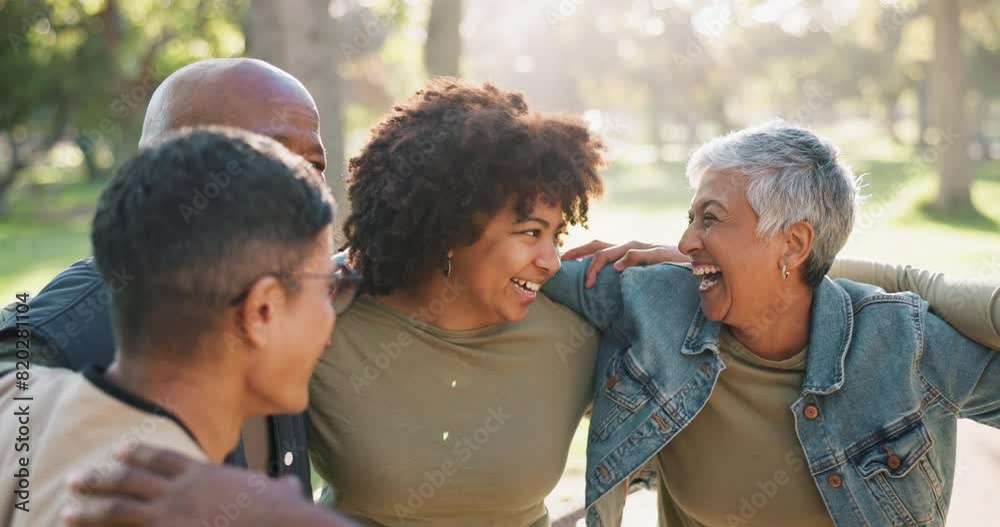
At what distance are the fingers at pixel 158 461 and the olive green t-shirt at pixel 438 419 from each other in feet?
4.52

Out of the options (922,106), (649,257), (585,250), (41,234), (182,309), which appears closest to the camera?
(182,309)

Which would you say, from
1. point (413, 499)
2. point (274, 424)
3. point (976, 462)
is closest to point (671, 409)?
point (413, 499)

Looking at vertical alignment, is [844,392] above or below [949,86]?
above

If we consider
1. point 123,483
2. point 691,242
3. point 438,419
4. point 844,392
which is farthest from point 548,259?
point 123,483

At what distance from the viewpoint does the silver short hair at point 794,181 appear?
9.88ft

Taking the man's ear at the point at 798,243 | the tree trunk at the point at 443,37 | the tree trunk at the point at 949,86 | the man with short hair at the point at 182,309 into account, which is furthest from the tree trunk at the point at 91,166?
the man with short hair at the point at 182,309

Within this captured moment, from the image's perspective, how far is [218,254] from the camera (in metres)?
1.67

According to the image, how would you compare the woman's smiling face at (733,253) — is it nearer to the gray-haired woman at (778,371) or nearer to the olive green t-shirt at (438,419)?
the gray-haired woman at (778,371)

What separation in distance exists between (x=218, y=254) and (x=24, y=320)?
0.82m

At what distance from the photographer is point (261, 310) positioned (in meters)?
1.76

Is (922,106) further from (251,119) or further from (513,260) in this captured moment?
(251,119)

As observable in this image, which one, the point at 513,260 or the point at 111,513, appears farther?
the point at 513,260

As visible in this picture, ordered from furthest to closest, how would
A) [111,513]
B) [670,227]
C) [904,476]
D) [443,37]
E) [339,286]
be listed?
[670,227] < [443,37] < [904,476] < [339,286] < [111,513]

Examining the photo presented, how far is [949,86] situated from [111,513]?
1919 centimetres
